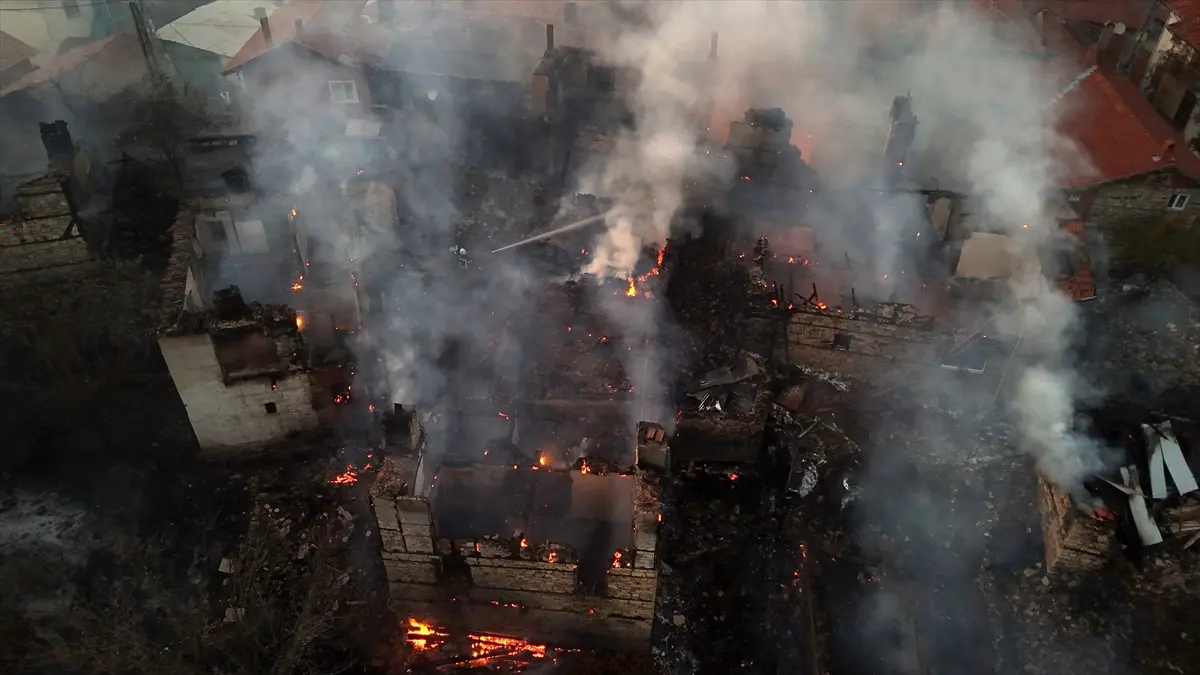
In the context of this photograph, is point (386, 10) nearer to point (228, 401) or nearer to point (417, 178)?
point (417, 178)

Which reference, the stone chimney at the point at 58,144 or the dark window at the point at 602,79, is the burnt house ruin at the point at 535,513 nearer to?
the dark window at the point at 602,79

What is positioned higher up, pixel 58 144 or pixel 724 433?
pixel 58 144

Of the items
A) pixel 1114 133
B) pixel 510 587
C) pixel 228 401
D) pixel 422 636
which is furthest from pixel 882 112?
pixel 422 636

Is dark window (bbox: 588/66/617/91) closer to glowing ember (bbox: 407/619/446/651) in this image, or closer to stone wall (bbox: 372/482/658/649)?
stone wall (bbox: 372/482/658/649)

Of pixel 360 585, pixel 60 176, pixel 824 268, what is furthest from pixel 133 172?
pixel 824 268

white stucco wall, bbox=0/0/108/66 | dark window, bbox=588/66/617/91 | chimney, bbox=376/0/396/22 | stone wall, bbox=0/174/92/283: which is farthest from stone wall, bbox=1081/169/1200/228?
white stucco wall, bbox=0/0/108/66

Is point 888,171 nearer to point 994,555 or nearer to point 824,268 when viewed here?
point 824,268
